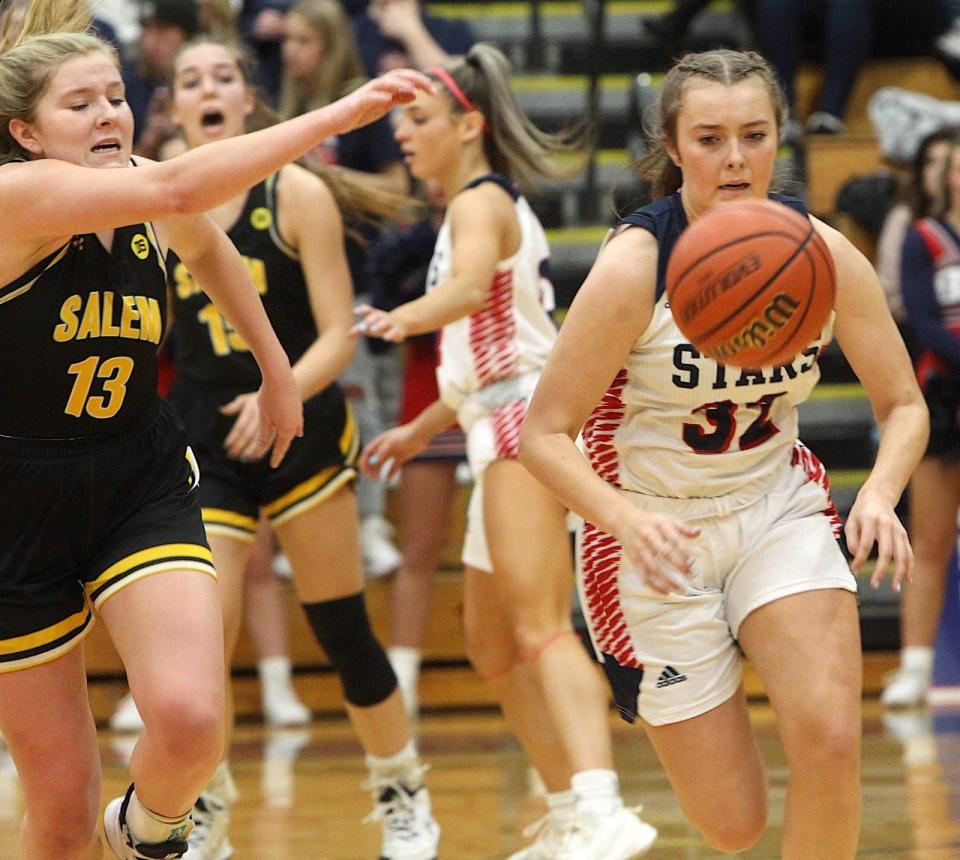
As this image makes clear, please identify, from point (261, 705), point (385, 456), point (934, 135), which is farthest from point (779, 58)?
point (385, 456)

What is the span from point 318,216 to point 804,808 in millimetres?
2070

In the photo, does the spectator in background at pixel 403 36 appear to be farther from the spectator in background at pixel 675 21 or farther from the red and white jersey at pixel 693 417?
the red and white jersey at pixel 693 417

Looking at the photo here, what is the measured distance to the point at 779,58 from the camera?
8.13 metres

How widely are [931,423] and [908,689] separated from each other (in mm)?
1015

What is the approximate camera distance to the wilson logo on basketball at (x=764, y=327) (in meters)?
2.74

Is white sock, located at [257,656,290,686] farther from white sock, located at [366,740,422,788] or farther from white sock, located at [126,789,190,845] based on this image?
white sock, located at [126,789,190,845]

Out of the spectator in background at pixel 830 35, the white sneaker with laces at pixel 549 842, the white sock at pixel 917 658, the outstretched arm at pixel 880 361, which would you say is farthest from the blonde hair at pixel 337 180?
the spectator in background at pixel 830 35

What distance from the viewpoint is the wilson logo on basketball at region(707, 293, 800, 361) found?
9.00ft

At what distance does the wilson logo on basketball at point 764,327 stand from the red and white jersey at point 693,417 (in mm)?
271

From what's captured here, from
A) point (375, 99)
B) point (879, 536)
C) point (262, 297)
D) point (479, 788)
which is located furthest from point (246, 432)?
point (479, 788)

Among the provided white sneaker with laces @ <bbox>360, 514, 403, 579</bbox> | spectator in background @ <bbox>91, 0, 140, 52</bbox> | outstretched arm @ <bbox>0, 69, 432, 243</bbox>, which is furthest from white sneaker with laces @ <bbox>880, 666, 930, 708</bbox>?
spectator in background @ <bbox>91, 0, 140, 52</bbox>

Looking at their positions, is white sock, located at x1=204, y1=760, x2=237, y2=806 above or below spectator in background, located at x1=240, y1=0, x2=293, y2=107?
below

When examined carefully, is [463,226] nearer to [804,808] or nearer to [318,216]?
[318,216]

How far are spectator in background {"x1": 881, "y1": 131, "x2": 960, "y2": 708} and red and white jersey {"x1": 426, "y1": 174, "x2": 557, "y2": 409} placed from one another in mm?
2355
